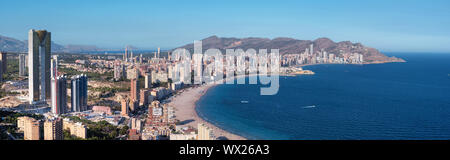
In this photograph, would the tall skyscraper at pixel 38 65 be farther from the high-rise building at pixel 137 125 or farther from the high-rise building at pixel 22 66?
the high-rise building at pixel 22 66

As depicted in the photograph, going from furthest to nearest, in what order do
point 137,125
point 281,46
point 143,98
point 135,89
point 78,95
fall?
point 281,46 < point 135,89 < point 143,98 < point 78,95 < point 137,125

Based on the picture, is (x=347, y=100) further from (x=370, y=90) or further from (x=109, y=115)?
(x=109, y=115)

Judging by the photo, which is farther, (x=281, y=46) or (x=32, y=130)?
(x=281, y=46)

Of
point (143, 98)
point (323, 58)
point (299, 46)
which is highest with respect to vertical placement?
point (299, 46)

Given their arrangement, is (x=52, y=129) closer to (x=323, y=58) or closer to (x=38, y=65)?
(x=38, y=65)

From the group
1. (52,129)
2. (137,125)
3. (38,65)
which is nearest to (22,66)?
(38,65)

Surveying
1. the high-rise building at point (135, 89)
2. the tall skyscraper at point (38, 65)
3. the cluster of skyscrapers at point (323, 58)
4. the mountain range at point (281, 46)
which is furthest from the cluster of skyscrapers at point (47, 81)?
the cluster of skyscrapers at point (323, 58)

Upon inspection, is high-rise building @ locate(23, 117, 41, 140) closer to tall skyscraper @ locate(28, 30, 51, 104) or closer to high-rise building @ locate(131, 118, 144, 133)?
high-rise building @ locate(131, 118, 144, 133)
